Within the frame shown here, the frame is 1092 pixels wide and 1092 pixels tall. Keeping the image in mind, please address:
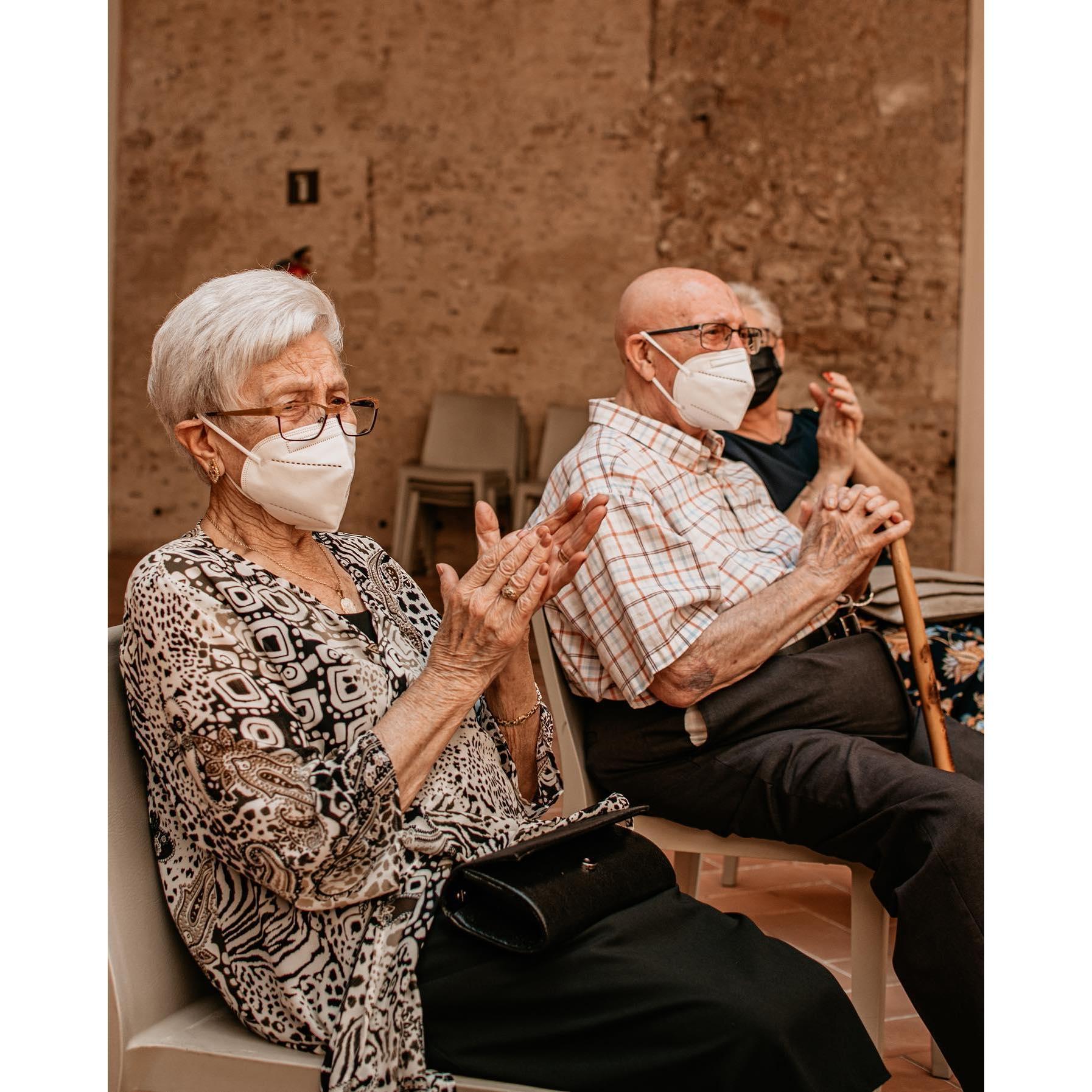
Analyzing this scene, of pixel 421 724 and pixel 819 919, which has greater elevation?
pixel 421 724

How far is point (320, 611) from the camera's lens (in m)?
1.45

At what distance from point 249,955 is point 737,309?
5.48 ft

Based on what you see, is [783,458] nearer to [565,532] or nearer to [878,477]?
[878,477]

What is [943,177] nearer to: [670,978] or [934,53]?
[934,53]

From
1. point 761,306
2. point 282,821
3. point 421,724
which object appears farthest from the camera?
point 761,306

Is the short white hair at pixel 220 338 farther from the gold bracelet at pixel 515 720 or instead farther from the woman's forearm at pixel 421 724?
the gold bracelet at pixel 515 720

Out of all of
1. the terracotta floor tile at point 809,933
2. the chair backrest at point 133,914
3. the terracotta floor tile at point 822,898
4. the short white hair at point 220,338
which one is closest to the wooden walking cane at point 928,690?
the terracotta floor tile at point 809,933

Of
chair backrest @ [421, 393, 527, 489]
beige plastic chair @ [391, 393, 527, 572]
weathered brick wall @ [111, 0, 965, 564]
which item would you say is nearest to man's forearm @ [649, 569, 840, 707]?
beige plastic chair @ [391, 393, 527, 572]

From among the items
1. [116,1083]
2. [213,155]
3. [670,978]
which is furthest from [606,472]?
[213,155]

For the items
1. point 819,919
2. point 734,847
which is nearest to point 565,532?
point 734,847

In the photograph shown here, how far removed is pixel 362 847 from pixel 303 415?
0.57 m

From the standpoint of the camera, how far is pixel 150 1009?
129 centimetres

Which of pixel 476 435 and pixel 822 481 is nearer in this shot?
pixel 822 481

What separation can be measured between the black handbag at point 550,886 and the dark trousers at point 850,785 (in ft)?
1.60
